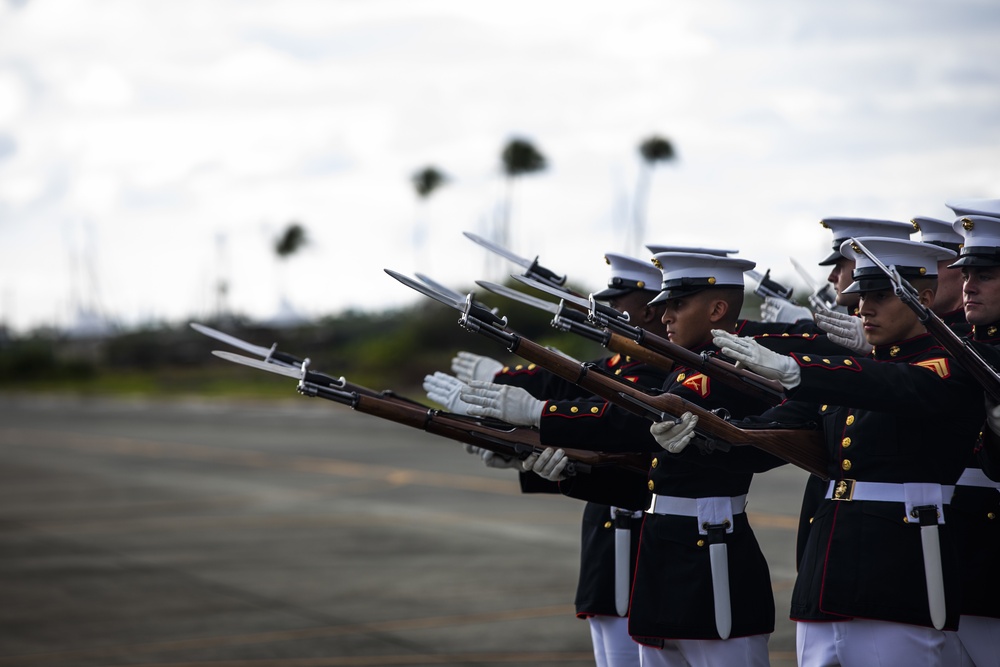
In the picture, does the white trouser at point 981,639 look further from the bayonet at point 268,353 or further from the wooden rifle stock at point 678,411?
the bayonet at point 268,353

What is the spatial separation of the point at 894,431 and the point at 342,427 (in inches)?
975

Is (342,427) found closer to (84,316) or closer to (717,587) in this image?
(717,587)

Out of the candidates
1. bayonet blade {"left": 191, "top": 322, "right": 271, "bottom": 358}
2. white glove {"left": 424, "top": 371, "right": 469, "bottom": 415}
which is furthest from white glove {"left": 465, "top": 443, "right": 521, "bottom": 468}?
bayonet blade {"left": 191, "top": 322, "right": 271, "bottom": 358}

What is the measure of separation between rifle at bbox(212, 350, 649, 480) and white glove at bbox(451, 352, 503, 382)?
72 cm

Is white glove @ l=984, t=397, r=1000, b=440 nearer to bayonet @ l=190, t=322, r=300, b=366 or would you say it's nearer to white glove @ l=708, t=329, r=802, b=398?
white glove @ l=708, t=329, r=802, b=398

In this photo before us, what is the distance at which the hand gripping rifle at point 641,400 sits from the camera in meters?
3.81

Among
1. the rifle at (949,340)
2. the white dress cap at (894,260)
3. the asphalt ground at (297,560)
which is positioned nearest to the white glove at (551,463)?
the white dress cap at (894,260)

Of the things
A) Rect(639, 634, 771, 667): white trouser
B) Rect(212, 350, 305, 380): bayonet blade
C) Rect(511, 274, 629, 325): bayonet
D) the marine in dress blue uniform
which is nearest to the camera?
the marine in dress blue uniform

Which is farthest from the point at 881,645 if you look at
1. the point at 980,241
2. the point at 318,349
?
the point at 318,349

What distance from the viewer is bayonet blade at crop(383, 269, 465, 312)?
156 inches

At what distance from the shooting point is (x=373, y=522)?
1423cm

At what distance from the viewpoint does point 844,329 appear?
13.2 feet

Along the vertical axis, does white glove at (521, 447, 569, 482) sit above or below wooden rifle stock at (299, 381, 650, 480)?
below

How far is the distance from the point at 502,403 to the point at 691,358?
0.62 meters
